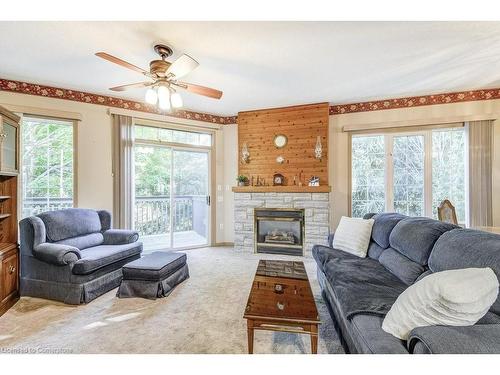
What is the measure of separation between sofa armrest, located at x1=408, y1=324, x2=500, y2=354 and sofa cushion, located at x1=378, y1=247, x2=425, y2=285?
0.90 m

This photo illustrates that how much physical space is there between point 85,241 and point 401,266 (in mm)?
3645

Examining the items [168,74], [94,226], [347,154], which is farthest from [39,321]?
[347,154]

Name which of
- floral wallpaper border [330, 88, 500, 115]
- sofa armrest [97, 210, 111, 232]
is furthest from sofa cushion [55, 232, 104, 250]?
floral wallpaper border [330, 88, 500, 115]

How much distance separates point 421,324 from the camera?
1.17m

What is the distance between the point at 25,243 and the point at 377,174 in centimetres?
512

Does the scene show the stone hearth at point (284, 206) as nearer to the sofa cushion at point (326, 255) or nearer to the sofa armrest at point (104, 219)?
the sofa cushion at point (326, 255)

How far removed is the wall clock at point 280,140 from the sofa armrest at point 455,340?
3.75 m

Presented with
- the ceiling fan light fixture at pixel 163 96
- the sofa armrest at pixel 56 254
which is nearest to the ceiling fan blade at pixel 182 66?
the ceiling fan light fixture at pixel 163 96

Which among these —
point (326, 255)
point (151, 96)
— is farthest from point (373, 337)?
point (151, 96)

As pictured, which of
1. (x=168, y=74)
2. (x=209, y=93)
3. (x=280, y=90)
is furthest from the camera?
(x=280, y=90)

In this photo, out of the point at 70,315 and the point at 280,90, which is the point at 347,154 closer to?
the point at 280,90

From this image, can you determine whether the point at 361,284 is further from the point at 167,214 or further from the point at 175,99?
the point at 167,214

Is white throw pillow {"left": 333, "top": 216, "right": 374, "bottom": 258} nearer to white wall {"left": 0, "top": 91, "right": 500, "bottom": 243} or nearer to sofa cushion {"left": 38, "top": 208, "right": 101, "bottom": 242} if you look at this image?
white wall {"left": 0, "top": 91, "right": 500, "bottom": 243}

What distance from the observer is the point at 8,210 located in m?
2.78
